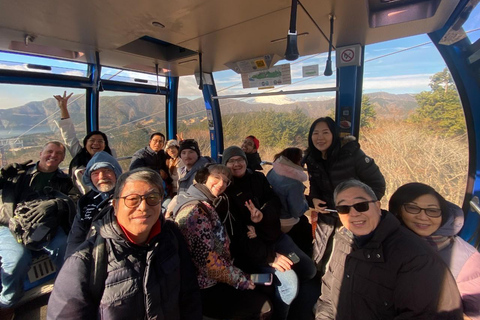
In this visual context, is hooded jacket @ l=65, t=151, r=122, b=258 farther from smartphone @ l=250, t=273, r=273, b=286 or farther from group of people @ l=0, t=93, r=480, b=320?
smartphone @ l=250, t=273, r=273, b=286

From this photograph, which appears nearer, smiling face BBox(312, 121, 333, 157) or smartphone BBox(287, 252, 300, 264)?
smartphone BBox(287, 252, 300, 264)

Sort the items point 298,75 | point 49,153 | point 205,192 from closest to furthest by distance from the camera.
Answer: point 205,192
point 49,153
point 298,75

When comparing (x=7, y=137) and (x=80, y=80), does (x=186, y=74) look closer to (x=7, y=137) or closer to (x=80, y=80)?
(x=80, y=80)

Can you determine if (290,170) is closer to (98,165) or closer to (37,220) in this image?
(98,165)

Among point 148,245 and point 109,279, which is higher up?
point 148,245

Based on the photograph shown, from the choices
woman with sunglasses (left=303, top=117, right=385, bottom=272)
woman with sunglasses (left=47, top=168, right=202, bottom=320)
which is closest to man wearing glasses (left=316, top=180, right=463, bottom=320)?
woman with sunglasses (left=303, top=117, right=385, bottom=272)

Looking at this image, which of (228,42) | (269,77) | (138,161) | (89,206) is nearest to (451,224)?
(89,206)

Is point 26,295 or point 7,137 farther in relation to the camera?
point 7,137

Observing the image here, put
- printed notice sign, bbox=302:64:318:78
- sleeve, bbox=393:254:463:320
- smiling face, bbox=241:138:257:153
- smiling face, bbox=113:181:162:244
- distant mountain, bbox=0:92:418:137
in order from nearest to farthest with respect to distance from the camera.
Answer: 1. sleeve, bbox=393:254:463:320
2. smiling face, bbox=113:181:162:244
3. distant mountain, bbox=0:92:418:137
4. printed notice sign, bbox=302:64:318:78
5. smiling face, bbox=241:138:257:153

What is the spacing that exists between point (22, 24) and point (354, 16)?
10.7ft

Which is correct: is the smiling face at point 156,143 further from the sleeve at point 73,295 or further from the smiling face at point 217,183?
the sleeve at point 73,295

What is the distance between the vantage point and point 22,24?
222 cm

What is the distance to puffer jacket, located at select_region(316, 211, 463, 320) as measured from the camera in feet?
3.41

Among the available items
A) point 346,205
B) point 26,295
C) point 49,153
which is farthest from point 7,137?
point 346,205
